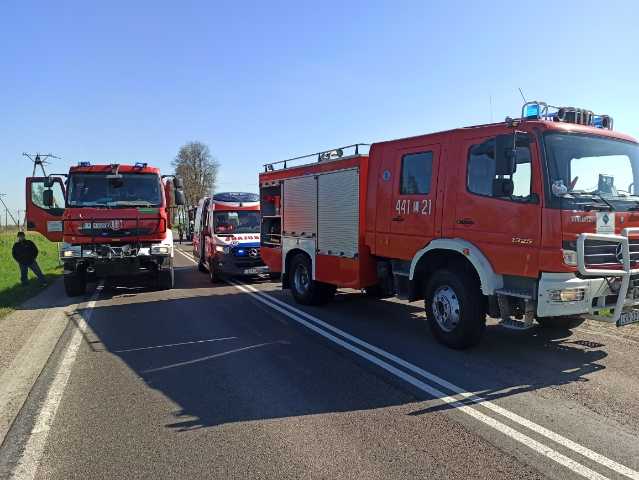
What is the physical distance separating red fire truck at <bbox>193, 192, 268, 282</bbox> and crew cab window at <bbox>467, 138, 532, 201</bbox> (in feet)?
27.4

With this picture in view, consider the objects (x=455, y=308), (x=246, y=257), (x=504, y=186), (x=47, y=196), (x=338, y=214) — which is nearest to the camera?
(x=504, y=186)

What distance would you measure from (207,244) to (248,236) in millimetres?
1972

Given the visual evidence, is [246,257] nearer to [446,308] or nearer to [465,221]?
[446,308]

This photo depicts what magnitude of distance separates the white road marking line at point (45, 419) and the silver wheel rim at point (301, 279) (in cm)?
409

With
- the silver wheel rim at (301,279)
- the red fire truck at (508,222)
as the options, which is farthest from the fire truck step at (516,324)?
the silver wheel rim at (301,279)

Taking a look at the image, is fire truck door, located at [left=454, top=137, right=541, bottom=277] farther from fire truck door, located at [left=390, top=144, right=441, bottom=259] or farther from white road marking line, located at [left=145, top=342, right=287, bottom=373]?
white road marking line, located at [left=145, top=342, right=287, bottom=373]

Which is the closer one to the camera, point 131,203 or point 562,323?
point 562,323

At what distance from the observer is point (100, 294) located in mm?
12008

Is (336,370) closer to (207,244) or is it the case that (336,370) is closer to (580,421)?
(580,421)

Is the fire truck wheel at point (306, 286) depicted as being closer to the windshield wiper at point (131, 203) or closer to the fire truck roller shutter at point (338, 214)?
the fire truck roller shutter at point (338, 214)

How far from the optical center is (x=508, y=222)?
5617 millimetres

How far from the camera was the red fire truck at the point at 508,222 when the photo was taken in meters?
5.28

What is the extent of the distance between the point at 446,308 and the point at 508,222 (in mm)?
1416

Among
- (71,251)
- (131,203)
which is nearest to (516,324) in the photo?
(131,203)
